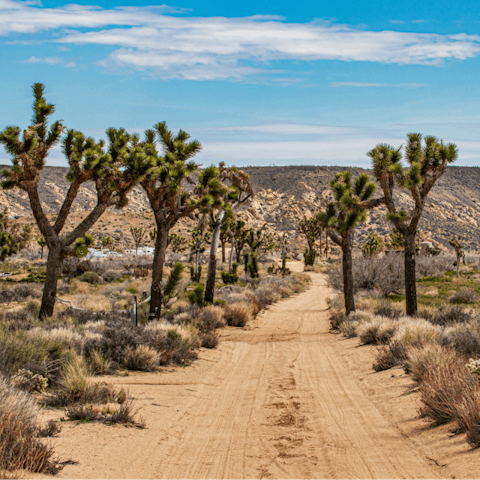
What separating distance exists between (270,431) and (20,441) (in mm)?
3832

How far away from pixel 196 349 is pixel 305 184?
124 m

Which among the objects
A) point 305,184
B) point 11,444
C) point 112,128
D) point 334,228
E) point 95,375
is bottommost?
point 95,375

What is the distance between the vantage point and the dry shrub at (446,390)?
6508mm

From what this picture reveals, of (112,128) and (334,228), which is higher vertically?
(112,128)

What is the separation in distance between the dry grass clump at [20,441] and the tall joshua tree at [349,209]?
51.5 ft

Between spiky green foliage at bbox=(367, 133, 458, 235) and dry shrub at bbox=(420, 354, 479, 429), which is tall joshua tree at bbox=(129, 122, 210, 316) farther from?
dry shrub at bbox=(420, 354, 479, 429)

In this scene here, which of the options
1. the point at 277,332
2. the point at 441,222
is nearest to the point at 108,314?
the point at 277,332

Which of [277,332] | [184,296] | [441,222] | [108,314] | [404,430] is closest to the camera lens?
[404,430]

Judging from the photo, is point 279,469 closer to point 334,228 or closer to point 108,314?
point 108,314

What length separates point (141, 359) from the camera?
1031cm

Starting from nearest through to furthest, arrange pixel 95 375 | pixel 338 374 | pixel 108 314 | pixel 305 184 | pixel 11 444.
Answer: pixel 11 444 → pixel 95 375 → pixel 338 374 → pixel 108 314 → pixel 305 184

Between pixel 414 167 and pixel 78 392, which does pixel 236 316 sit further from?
pixel 78 392

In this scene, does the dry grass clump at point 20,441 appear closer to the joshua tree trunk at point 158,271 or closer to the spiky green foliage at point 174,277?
the joshua tree trunk at point 158,271

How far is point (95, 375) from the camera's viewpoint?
30.2 ft
